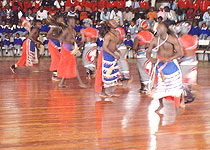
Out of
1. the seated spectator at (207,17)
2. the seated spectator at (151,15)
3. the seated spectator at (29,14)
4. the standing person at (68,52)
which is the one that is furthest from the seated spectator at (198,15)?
the standing person at (68,52)

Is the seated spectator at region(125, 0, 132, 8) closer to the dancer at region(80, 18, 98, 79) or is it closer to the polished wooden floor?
the dancer at region(80, 18, 98, 79)

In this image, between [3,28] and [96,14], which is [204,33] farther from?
[3,28]

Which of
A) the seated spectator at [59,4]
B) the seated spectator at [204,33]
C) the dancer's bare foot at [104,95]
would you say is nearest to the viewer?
the dancer's bare foot at [104,95]

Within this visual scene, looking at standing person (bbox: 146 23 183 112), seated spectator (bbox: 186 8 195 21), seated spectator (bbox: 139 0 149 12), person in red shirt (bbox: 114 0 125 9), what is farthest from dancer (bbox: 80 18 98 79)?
person in red shirt (bbox: 114 0 125 9)

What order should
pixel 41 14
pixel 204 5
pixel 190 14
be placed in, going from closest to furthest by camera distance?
pixel 190 14
pixel 204 5
pixel 41 14

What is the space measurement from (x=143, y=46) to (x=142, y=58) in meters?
0.23

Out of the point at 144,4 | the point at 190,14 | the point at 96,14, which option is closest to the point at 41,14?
the point at 96,14

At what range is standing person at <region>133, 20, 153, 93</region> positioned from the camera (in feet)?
22.6

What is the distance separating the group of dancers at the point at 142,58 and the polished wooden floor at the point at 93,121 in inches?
11.6

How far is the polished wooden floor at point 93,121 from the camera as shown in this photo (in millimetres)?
4012

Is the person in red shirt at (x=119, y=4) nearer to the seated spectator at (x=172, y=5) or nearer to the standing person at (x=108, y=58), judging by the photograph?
the seated spectator at (x=172, y=5)

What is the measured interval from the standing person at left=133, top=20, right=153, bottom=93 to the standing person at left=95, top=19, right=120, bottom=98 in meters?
0.60

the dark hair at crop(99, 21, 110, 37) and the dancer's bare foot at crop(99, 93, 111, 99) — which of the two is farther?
the dancer's bare foot at crop(99, 93, 111, 99)

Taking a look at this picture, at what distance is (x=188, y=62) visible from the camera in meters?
6.12
